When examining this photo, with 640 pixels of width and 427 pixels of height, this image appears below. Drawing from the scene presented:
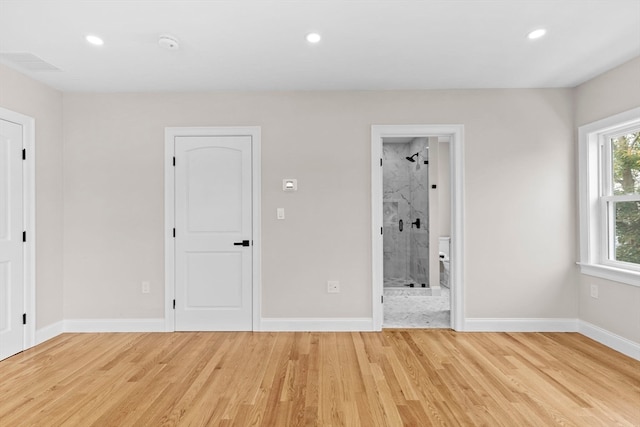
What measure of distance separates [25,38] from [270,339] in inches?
124

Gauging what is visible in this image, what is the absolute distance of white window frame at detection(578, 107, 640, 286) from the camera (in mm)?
3326

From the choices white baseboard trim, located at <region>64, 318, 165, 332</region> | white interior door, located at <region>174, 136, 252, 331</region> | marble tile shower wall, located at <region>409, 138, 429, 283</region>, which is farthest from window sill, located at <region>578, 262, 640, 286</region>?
white baseboard trim, located at <region>64, 318, 165, 332</region>

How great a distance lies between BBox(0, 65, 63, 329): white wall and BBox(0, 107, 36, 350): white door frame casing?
6 centimetres

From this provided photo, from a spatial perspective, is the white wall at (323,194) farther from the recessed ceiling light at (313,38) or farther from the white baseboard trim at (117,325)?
the recessed ceiling light at (313,38)

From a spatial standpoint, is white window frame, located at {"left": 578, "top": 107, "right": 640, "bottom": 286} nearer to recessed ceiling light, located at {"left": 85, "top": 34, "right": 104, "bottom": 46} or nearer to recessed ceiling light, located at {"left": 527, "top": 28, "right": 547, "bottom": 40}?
recessed ceiling light, located at {"left": 527, "top": 28, "right": 547, "bottom": 40}

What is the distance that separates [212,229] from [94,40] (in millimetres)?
1890

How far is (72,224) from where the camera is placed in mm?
3639

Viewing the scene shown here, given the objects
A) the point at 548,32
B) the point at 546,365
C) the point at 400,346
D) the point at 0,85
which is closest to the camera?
the point at 548,32

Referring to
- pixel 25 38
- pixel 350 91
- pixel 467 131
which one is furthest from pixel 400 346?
pixel 25 38

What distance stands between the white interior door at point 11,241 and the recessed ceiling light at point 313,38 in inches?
108

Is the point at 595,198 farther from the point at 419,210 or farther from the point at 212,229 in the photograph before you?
the point at 212,229

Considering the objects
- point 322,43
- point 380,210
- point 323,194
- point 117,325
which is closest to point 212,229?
point 323,194

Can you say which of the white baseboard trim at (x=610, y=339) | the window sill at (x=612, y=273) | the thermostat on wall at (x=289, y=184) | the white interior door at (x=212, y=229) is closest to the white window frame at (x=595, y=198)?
the window sill at (x=612, y=273)

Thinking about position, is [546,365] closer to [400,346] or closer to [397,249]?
[400,346]
